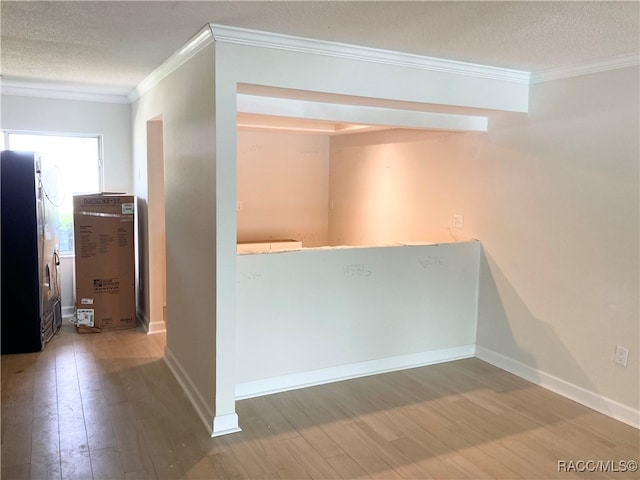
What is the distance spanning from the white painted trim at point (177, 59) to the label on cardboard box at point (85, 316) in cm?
207

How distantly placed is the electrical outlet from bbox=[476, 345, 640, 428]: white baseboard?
→ 0.27m

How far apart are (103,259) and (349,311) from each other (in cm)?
251

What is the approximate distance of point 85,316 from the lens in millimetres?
4738

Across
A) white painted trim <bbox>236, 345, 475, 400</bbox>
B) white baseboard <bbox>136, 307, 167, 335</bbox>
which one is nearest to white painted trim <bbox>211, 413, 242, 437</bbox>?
white painted trim <bbox>236, 345, 475, 400</bbox>

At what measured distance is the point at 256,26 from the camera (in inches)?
102

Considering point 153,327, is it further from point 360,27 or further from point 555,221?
point 555,221

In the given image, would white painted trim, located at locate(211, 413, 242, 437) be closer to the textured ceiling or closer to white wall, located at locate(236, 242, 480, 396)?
white wall, located at locate(236, 242, 480, 396)

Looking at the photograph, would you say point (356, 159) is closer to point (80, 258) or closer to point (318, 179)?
point (318, 179)

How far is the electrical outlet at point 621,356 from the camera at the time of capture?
3.19 meters

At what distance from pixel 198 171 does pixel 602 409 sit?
304 cm

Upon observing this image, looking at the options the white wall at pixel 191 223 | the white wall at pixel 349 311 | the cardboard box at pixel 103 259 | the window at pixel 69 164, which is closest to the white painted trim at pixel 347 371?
the white wall at pixel 349 311

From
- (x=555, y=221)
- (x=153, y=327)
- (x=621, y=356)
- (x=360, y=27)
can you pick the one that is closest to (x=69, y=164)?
(x=153, y=327)

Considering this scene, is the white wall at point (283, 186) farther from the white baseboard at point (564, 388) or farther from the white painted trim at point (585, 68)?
A: the white painted trim at point (585, 68)

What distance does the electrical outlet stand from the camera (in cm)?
319
